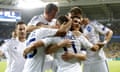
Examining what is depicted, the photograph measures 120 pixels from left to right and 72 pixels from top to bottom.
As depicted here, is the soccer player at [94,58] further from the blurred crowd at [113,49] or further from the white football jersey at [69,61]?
the blurred crowd at [113,49]

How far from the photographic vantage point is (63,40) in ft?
11.8

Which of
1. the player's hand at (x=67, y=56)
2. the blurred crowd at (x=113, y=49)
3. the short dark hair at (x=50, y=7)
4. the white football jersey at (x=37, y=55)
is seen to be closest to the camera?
the player's hand at (x=67, y=56)

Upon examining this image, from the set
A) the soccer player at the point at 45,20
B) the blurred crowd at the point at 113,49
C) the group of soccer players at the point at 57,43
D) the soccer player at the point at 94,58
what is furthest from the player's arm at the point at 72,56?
the blurred crowd at the point at 113,49

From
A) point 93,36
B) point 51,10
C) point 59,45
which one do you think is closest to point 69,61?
point 59,45

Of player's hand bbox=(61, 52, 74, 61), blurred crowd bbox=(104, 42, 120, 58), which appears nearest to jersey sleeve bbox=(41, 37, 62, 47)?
player's hand bbox=(61, 52, 74, 61)

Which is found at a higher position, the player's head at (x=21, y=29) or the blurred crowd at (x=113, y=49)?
the player's head at (x=21, y=29)

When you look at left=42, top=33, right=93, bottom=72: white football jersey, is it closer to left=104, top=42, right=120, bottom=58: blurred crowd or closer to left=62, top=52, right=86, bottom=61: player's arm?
left=62, top=52, right=86, bottom=61: player's arm

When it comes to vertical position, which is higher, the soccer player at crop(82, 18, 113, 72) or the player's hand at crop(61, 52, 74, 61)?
the player's hand at crop(61, 52, 74, 61)

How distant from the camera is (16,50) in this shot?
552cm

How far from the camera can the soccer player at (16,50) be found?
17.6ft

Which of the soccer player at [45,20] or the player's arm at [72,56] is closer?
the player's arm at [72,56]

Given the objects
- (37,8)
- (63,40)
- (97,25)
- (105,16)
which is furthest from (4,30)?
(63,40)

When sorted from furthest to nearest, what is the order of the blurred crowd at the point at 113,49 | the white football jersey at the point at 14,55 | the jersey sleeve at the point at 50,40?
the blurred crowd at the point at 113,49 → the white football jersey at the point at 14,55 → the jersey sleeve at the point at 50,40

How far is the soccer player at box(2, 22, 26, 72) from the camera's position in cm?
538
